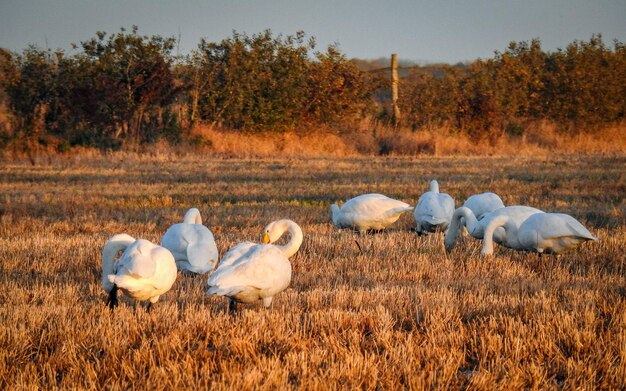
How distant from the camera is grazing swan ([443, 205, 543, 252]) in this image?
26.8 ft

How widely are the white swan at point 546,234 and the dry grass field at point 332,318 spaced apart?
22 centimetres

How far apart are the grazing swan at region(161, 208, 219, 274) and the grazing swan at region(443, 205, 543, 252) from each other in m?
2.99

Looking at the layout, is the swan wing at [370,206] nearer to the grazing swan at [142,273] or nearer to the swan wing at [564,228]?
the swan wing at [564,228]

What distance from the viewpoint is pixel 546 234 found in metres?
7.45

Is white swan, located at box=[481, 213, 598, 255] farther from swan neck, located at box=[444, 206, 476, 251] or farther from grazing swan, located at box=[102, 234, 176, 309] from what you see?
grazing swan, located at box=[102, 234, 176, 309]

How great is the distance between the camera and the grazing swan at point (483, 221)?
8.17m

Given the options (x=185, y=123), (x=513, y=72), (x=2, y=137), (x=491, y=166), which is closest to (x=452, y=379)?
(x=491, y=166)

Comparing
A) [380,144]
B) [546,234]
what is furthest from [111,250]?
[380,144]

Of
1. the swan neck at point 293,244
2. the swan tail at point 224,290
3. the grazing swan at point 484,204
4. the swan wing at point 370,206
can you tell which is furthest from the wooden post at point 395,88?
the swan tail at point 224,290

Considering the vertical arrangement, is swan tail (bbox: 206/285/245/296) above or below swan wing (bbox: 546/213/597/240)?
below

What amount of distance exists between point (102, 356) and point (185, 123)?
22947 millimetres

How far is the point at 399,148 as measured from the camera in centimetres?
2630

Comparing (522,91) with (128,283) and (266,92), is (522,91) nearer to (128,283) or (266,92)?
(266,92)

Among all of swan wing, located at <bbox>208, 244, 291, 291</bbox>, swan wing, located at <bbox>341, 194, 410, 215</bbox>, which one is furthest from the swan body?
swan wing, located at <bbox>208, 244, 291, 291</bbox>
